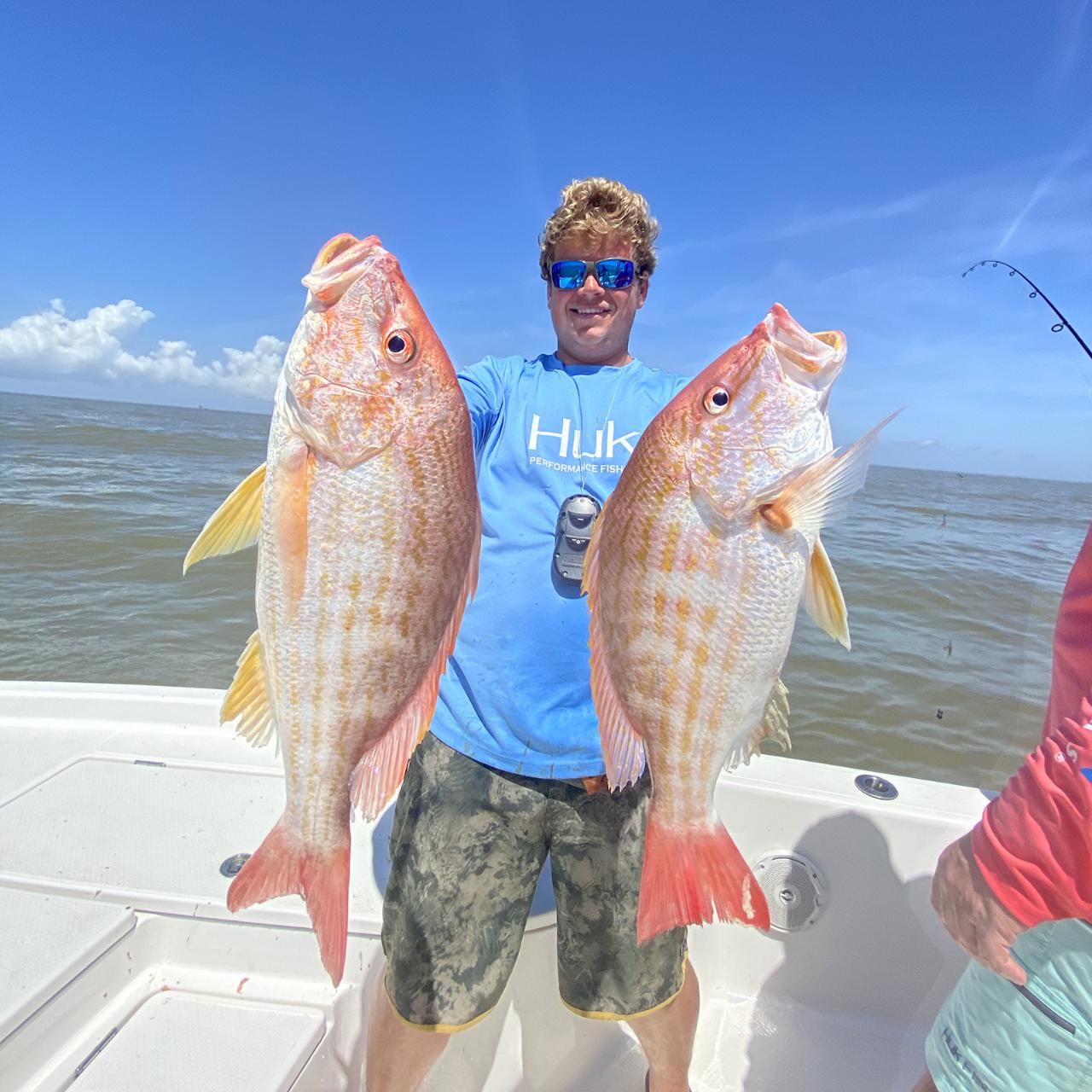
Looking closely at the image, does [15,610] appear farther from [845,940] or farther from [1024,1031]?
[1024,1031]

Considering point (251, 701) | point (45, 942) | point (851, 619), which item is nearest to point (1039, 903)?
point (251, 701)

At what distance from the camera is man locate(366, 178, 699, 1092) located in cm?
212

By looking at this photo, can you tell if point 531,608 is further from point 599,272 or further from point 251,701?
point 599,272

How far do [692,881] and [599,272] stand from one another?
1.76 meters

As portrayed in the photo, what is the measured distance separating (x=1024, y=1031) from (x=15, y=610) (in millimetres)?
11211

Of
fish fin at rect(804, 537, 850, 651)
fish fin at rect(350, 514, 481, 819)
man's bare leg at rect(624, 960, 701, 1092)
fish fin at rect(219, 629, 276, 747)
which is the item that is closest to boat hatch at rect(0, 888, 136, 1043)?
fish fin at rect(219, 629, 276, 747)

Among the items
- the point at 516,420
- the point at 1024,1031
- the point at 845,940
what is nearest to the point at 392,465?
the point at 516,420

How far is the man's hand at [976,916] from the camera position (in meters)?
1.46

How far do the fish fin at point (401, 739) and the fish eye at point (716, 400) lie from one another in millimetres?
570

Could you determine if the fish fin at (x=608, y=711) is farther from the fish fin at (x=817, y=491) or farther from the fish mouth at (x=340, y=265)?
the fish mouth at (x=340, y=265)

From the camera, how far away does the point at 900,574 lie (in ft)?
42.5

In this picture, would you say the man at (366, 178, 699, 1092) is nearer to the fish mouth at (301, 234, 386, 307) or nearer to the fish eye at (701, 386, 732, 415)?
the fish eye at (701, 386, 732, 415)

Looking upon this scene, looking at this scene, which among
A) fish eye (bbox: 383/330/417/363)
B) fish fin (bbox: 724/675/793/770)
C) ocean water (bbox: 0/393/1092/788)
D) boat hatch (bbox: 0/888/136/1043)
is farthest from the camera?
ocean water (bbox: 0/393/1092/788)

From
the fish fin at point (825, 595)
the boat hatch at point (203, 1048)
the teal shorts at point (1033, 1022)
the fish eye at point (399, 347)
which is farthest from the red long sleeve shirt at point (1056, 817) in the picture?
the boat hatch at point (203, 1048)
